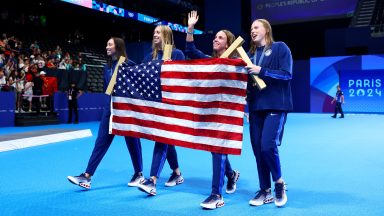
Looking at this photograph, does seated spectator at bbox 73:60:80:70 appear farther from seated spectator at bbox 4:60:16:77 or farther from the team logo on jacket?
the team logo on jacket

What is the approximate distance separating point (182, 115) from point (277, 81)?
992 millimetres

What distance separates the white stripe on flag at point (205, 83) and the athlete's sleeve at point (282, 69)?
0.25 metres

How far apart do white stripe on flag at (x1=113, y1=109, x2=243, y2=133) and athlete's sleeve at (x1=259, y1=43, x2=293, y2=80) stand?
560 mm

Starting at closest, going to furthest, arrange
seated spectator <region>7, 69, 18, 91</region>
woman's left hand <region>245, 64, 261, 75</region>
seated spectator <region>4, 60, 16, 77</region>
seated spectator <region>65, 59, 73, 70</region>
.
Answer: woman's left hand <region>245, 64, 261, 75</region>, seated spectator <region>7, 69, 18, 91</region>, seated spectator <region>4, 60, 16, 77</region>, seated spectator <region>65, 59, 73, 70</region>

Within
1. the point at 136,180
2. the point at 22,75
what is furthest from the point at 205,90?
the point at 22,75

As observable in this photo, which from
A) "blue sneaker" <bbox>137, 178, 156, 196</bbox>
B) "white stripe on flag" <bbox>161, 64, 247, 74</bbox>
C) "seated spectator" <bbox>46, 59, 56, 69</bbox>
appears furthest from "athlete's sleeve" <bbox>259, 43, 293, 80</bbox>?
"seated spectator" <bbox>46, 59, 56, 69</bbox>

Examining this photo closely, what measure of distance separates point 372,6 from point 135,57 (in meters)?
15.6

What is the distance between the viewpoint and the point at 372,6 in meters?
25.2

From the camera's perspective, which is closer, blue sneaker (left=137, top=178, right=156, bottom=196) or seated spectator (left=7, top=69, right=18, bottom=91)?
blue sneaker (left=137, top=178, right=156, bottom=196)

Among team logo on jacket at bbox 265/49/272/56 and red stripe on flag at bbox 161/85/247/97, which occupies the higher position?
→ team logo on jacket at bbox 265/49/272/56

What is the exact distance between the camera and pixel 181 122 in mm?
3986

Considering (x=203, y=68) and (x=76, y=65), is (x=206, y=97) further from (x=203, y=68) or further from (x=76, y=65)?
(x=76, y=65)

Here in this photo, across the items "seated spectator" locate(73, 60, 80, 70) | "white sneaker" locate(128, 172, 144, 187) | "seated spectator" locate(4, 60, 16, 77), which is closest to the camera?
"white sneaker" locate(128, 172, 144, 187)

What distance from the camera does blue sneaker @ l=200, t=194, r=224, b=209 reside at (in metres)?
3.58
